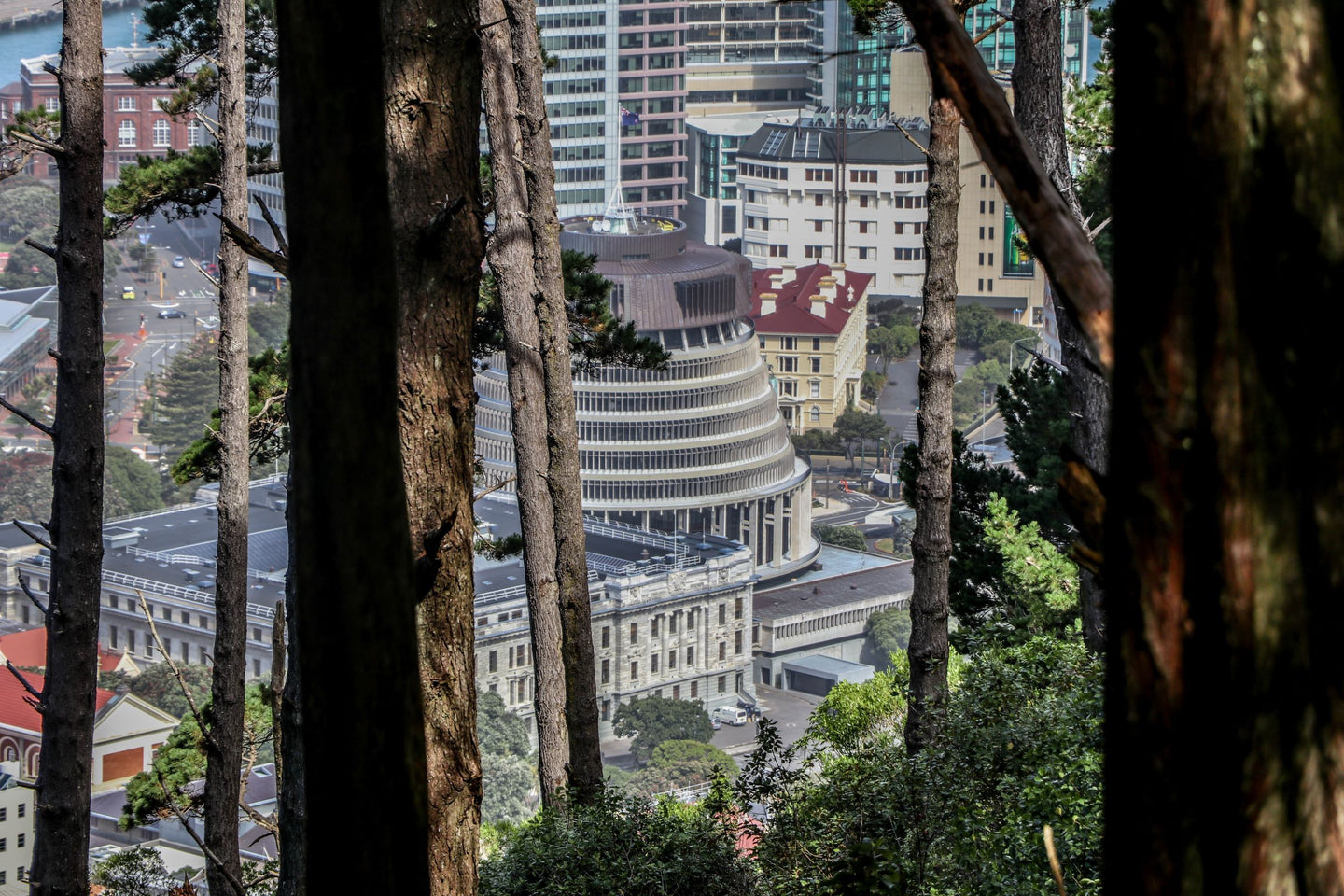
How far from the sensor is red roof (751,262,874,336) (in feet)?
271

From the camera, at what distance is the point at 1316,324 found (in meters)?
1.20

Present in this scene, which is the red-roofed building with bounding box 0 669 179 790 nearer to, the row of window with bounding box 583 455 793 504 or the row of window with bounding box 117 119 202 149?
the row of window with bounding box 583 455 793 504

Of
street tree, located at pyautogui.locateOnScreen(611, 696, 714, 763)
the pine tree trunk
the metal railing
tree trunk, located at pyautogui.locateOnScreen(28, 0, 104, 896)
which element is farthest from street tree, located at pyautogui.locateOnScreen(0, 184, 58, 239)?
tree trunk, located at pyautogui.locateOnScreen(28, 0, 104, 896)

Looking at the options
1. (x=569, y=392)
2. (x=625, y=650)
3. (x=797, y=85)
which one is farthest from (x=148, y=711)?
(x=797, y=85)

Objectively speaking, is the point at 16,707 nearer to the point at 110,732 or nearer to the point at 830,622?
the point at 110,732

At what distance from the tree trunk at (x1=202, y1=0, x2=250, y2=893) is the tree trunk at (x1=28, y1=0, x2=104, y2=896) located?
258 cm

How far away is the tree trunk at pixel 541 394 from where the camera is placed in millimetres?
7738

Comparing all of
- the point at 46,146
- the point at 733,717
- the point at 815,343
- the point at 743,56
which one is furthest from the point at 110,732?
the point at 743,56

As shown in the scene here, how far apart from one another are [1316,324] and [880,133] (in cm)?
9308

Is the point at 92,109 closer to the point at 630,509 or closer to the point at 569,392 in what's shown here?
the point at 569,392

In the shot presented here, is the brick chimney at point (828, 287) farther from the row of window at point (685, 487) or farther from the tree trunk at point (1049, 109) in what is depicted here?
the tree trunk at point (1049, 109)

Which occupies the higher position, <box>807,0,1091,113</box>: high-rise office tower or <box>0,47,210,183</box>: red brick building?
<box>807,0,1091,113</box>: high-rise office tower

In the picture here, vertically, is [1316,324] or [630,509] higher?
[1316,324]

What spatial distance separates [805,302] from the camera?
85.5 m
